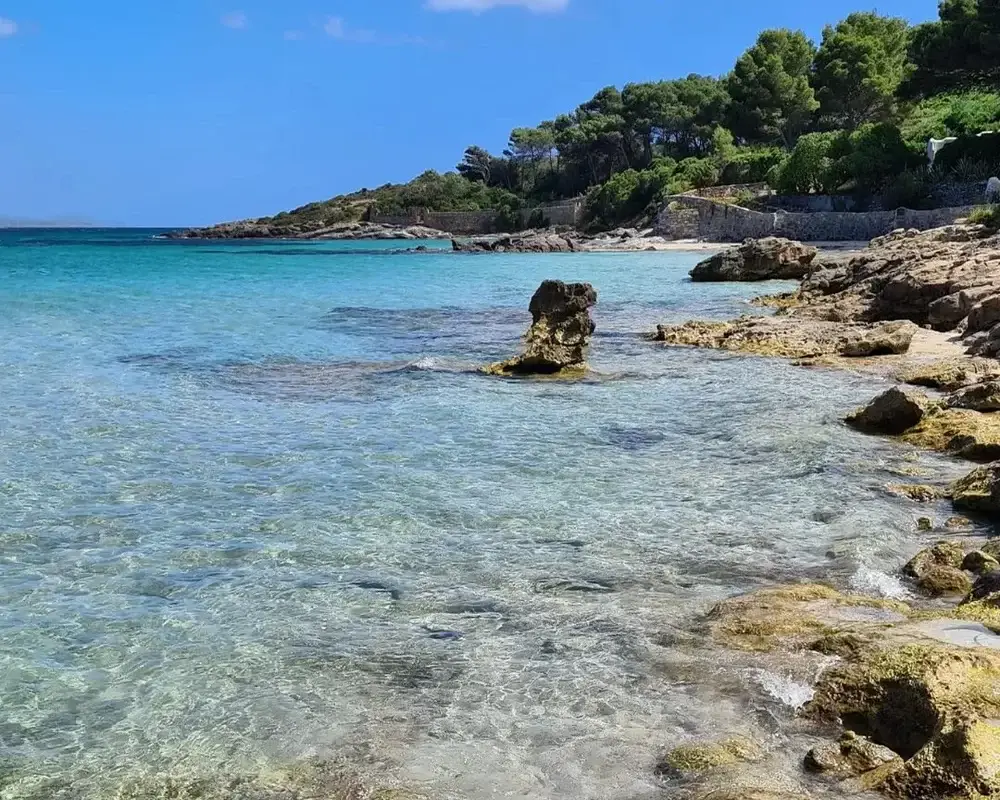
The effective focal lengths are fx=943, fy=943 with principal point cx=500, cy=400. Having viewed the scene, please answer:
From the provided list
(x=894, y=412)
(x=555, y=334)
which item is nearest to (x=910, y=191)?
(x=555, y=334)

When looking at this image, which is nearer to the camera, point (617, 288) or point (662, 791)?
point (662, 791)

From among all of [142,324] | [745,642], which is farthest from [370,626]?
[142,324]

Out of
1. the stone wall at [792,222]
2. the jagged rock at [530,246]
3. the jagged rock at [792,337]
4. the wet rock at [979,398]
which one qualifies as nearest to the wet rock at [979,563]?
the wet rock at [979,398]

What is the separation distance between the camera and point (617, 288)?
116 feet

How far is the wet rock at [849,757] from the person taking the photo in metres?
4.00

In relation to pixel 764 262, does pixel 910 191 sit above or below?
above

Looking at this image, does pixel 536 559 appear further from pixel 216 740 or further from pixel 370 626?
pixel 216 740

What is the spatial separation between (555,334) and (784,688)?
11.8m

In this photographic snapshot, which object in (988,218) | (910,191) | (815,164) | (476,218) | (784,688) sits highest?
(815,164)

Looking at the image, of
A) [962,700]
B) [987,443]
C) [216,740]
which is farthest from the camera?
[987,443]

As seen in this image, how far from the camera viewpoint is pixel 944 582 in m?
6.08

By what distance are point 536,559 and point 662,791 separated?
308 centimetres

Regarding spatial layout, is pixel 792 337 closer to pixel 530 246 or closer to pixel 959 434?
pixel 959 434

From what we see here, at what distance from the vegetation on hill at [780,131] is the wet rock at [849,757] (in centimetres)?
5396
